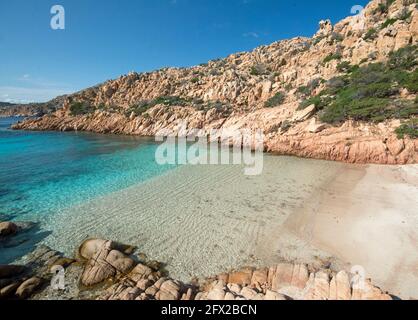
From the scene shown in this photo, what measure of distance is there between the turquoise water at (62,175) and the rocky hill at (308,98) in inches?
414

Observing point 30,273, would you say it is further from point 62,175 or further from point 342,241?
point 62,175

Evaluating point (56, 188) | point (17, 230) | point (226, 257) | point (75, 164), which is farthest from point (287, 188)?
point (75, 164)

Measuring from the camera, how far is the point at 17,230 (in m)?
7.38

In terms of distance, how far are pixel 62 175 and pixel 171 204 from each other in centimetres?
821

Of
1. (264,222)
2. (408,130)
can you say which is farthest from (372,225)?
(408,130)

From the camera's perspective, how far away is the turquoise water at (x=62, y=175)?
→ 373 inches

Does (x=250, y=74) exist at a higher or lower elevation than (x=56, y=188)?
higher

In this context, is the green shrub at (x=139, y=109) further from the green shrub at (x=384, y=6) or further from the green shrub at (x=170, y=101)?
the green shrub at (x=384, y=6)

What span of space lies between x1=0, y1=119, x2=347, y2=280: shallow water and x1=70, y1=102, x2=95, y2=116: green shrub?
30265 mm

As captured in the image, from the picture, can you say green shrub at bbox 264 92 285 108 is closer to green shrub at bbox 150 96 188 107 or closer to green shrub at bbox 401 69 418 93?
green shrub at bbox 401 69 418 93

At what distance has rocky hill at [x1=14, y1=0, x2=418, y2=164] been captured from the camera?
15219 millimetres

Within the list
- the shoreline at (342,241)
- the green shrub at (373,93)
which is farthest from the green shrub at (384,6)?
Answer: the shoreline at (342,241)
